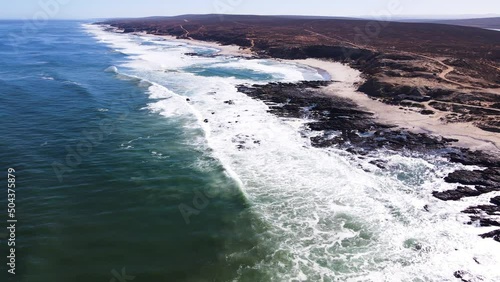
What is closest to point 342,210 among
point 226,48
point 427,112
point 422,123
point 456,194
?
point 456,194

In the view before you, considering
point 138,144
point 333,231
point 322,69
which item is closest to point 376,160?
point 333,231

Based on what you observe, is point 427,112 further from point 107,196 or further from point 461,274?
point 107,196

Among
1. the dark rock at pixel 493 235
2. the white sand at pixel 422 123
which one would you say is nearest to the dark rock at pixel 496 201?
the dark rock at pixel 493 235

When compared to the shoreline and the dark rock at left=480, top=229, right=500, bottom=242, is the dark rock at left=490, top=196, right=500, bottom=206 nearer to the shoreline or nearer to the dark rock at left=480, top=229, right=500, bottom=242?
the dark rock at left=480, top=229, right=500, bottom=242

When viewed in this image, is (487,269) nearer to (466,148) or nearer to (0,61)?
(466,148)

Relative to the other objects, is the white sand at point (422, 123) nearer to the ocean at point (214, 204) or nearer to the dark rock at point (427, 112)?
the dark rock at point (427, 112)

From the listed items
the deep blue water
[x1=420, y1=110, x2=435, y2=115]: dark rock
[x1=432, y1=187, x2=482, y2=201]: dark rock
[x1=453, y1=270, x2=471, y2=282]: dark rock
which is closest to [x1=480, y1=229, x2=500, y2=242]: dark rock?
[x1=432, y1=187, x2=482, y2=201]: dark rock

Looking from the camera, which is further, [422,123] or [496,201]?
[422,123]
